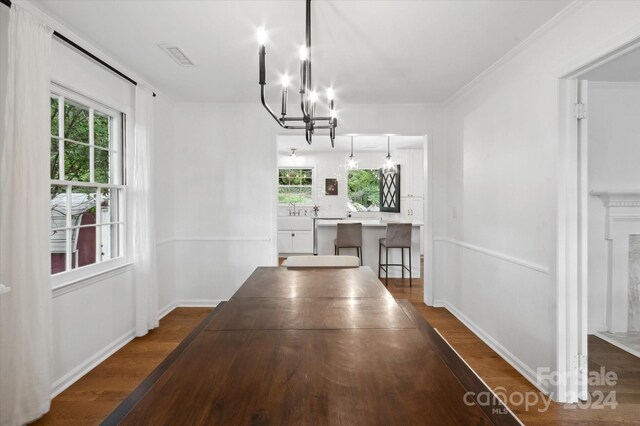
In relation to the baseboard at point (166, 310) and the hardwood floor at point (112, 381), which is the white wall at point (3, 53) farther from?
the baseboard at point (166, 310)

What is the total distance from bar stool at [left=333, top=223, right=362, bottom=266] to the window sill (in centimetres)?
297

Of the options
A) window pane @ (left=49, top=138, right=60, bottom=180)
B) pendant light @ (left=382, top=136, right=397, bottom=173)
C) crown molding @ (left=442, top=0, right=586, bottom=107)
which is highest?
crown molding @ (left=442, top=0, right=586, bottom=107)

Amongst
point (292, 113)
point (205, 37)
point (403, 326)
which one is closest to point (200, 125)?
point (292, 113)

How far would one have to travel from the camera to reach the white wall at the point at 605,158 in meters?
3.24

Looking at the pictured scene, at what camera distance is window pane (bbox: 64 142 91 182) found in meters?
2.53

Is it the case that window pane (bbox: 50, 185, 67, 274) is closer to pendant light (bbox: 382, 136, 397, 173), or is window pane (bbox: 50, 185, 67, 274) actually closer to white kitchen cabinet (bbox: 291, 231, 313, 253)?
white kitchen cabinet (bbox: 291, 231, 313, 253)

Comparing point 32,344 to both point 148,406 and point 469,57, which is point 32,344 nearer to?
point 148,406

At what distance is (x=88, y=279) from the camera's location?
2.66 meters

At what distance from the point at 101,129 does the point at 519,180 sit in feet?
11.6

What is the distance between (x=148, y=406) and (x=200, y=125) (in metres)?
3.78

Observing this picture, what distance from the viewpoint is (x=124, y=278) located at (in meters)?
3.14

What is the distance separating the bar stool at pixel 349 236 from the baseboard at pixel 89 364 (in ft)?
9.95

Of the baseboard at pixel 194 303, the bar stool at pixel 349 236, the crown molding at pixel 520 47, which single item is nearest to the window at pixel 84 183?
the baseboard at pixel 194 303

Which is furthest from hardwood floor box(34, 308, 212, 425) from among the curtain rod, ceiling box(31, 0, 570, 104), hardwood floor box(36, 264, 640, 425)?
ceiling box(31, 0, 570, 104)
